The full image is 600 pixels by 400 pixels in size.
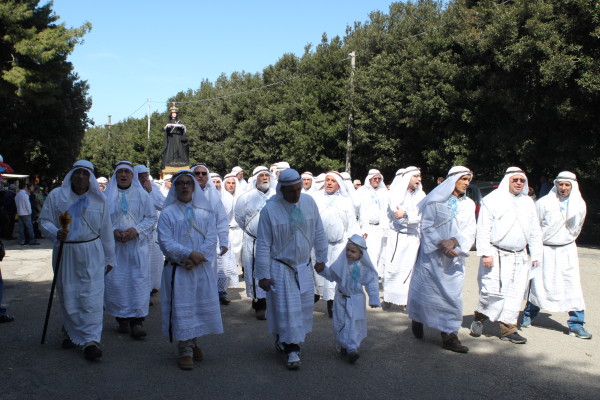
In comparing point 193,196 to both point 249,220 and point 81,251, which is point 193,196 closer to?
point 81,251

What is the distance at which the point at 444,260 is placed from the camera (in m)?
6.76

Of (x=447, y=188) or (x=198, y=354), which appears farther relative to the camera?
(x=447, y=188)

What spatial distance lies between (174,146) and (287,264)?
22788 mm

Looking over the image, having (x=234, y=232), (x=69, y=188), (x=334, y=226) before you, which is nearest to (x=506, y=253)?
(x=334, y=226)

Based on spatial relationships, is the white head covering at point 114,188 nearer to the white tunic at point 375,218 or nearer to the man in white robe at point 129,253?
the man in white robe at point 129,253

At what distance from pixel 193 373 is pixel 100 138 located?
102828 mm

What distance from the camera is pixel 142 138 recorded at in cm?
7231

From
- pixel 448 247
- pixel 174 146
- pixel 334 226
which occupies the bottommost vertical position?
pixel 448 247

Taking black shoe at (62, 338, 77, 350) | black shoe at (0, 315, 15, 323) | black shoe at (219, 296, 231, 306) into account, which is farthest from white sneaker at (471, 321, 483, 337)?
black shoe at (0, 315, 15, 323)

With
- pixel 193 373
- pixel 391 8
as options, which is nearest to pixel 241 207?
pixel 193 373

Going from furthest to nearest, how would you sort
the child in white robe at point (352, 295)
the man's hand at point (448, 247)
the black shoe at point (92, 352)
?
the man's hand at point (448, 247) → the child in white robe at point (352, 295) → the black shoe at point (92, 352)

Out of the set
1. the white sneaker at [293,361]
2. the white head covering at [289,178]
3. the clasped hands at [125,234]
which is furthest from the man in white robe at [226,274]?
the white sneaker at [293,361]

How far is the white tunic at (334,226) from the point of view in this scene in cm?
846

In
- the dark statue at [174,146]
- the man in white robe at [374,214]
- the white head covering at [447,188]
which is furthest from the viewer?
the dark statue at [174,146]
